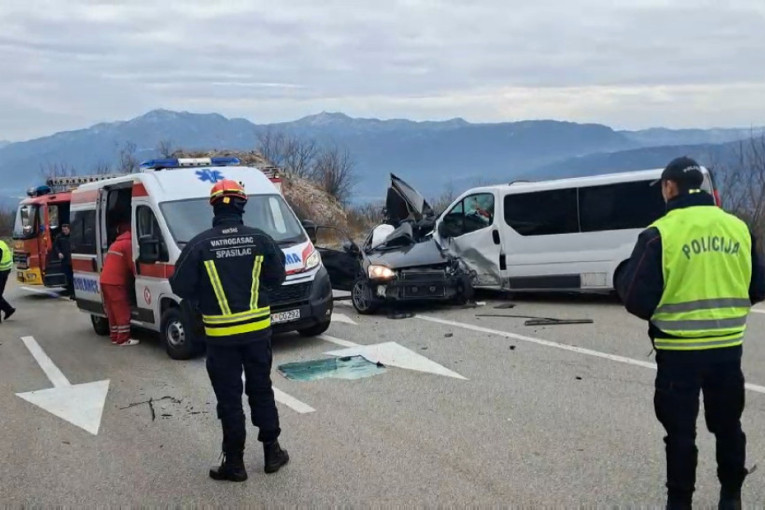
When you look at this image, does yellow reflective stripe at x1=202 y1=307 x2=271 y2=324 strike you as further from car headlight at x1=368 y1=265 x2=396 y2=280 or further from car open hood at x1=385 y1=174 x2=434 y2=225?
car open hood at x1=385 y1=174 x2=434 y2=225

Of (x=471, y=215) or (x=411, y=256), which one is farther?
(x=471, y=215)

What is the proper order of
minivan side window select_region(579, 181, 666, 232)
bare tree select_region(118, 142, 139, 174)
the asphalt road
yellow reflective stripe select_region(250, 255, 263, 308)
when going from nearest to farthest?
the asphalt road, yellow reflective stripe select_region(250, 255, 263, 308), minivan side window select_region(579, 181, 666, 232), bare tree select_region(118, 142, 139, 174)

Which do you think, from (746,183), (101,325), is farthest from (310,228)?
(746,183)

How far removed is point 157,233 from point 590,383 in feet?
17.3

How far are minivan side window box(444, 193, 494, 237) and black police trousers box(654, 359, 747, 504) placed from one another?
8.13 metres

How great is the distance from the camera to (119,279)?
9.56 m

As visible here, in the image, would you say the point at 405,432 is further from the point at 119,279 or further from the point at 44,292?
the point at 44,292

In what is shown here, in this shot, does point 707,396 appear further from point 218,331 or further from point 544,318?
point 544,318

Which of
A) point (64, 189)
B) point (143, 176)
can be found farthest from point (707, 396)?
point (64, 189)

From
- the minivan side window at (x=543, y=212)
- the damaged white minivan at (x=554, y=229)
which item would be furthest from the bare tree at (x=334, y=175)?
the minivan side window at (x=543, y=212)

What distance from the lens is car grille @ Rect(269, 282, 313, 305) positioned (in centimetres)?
844

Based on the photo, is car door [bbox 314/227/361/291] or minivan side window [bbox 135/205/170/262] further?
car door [bbox 314/227/361/291]

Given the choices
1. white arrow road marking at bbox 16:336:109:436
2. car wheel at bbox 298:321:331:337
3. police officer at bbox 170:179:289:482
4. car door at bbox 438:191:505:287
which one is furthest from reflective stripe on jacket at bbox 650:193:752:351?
car door at bbox 438:191:505:287

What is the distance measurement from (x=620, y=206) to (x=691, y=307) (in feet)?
23.9
